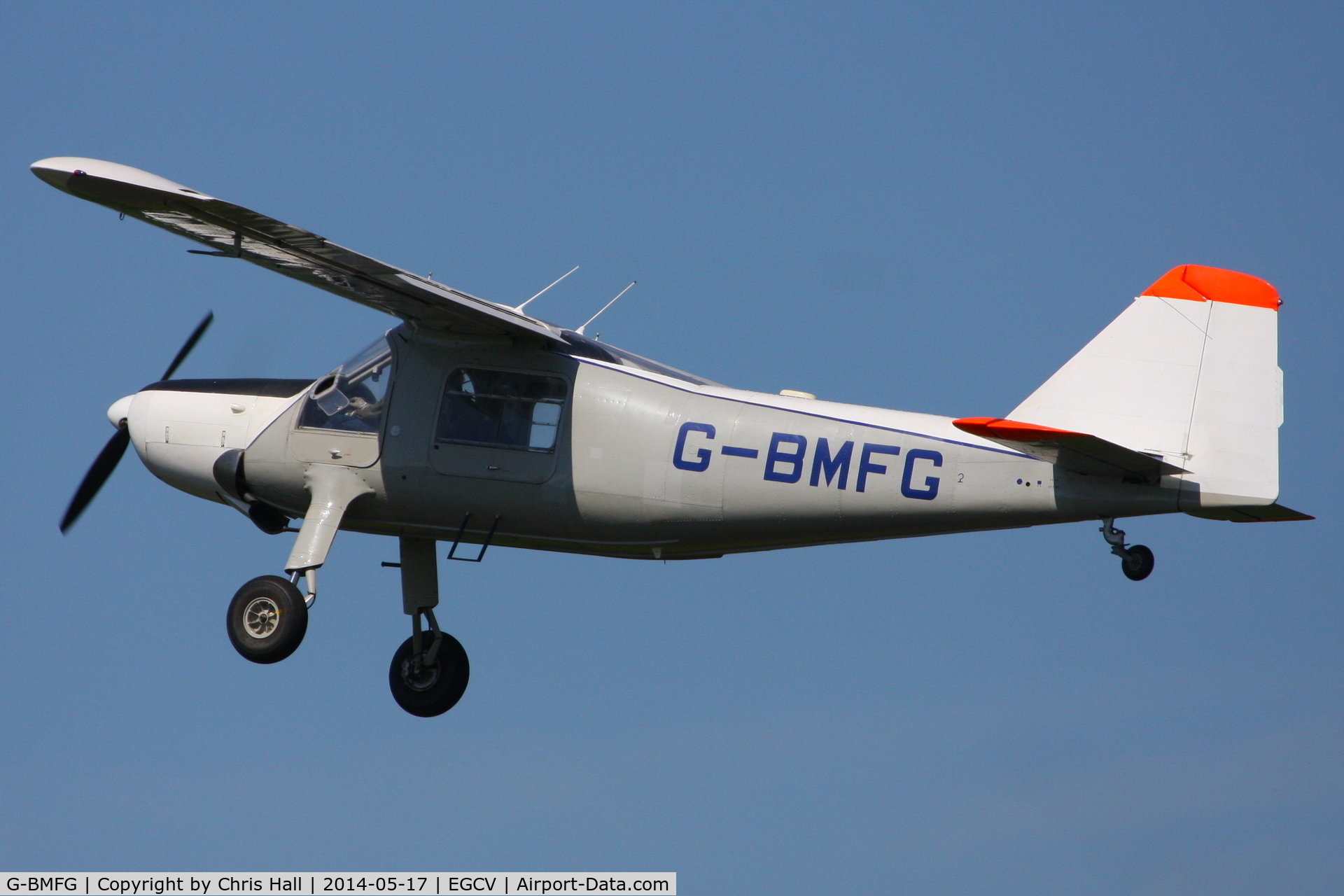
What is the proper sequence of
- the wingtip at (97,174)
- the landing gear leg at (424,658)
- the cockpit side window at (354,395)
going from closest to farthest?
the wingtip at (97,174)
the cockpit side window at (354,395)
the landing gear leg at (424,658)

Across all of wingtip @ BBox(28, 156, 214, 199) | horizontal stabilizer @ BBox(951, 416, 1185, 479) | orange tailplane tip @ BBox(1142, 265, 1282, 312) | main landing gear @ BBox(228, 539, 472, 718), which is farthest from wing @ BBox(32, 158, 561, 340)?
orange tailplane tip @ BBox(1142, 265, 1282, 312)

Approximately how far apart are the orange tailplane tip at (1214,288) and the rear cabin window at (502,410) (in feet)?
16.1

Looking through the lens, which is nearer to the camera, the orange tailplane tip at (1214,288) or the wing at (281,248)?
the wing at (281,248)

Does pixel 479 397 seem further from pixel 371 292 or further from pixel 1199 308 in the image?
pixel 1199 308

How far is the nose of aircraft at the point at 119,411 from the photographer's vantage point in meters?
15.6

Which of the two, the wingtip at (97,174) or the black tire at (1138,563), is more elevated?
the wingtip at (97,174)

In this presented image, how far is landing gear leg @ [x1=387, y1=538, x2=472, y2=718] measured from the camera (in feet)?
50.3

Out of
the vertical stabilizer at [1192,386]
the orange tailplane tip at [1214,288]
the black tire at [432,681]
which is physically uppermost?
the orange tailplane tip at [1214,288]

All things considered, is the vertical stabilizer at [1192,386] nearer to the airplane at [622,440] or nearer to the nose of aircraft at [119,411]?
the airplane at [622,440]

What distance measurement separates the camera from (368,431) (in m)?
14.1

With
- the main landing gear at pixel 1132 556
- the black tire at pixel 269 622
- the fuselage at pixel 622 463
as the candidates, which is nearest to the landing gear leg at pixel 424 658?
the fuselage at pixel 622 463

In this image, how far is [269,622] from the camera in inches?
536

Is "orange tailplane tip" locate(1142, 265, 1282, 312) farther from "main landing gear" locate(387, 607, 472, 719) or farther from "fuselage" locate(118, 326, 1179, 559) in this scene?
"main landing gear" locate(387, 607, 472, 719)

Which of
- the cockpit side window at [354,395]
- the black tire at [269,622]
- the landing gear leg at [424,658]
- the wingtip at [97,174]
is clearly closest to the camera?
the wingtip at [97,174]
